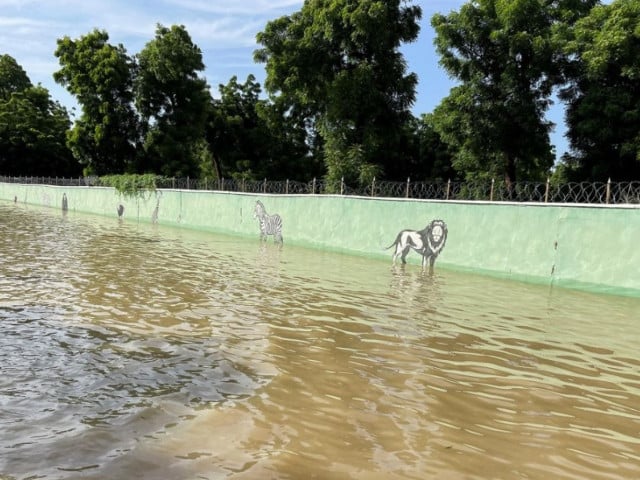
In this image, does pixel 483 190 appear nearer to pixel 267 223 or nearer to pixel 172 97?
pixel 267 223

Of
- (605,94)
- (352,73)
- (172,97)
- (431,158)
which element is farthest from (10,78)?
(605,94)

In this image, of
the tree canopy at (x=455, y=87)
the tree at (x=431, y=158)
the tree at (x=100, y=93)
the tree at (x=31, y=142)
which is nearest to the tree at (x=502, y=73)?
the tree canopy at (x=455, y=87)

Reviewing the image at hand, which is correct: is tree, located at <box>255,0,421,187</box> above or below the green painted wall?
above

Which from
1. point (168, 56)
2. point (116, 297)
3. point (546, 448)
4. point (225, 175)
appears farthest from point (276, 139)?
point (546, 448)

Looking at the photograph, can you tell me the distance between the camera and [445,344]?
18.8 ft

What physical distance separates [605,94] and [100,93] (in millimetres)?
30481

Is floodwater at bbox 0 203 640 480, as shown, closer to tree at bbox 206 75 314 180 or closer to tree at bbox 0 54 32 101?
tree at bbox 206 75 314 180

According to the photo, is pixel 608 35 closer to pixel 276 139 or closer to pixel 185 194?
pixel 185 194

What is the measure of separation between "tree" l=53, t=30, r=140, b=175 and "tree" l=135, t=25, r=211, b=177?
1350 millimetres

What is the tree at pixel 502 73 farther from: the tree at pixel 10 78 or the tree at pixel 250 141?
the tree at pixel 10 78

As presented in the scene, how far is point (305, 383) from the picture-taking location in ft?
14.2

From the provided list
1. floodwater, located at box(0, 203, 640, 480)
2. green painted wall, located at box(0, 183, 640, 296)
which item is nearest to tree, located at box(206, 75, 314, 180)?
green painted wall, located at box(0, 183, 640, 296)

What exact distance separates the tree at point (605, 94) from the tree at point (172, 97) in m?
23.5

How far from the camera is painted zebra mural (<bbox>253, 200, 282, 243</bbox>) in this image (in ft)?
58.3
